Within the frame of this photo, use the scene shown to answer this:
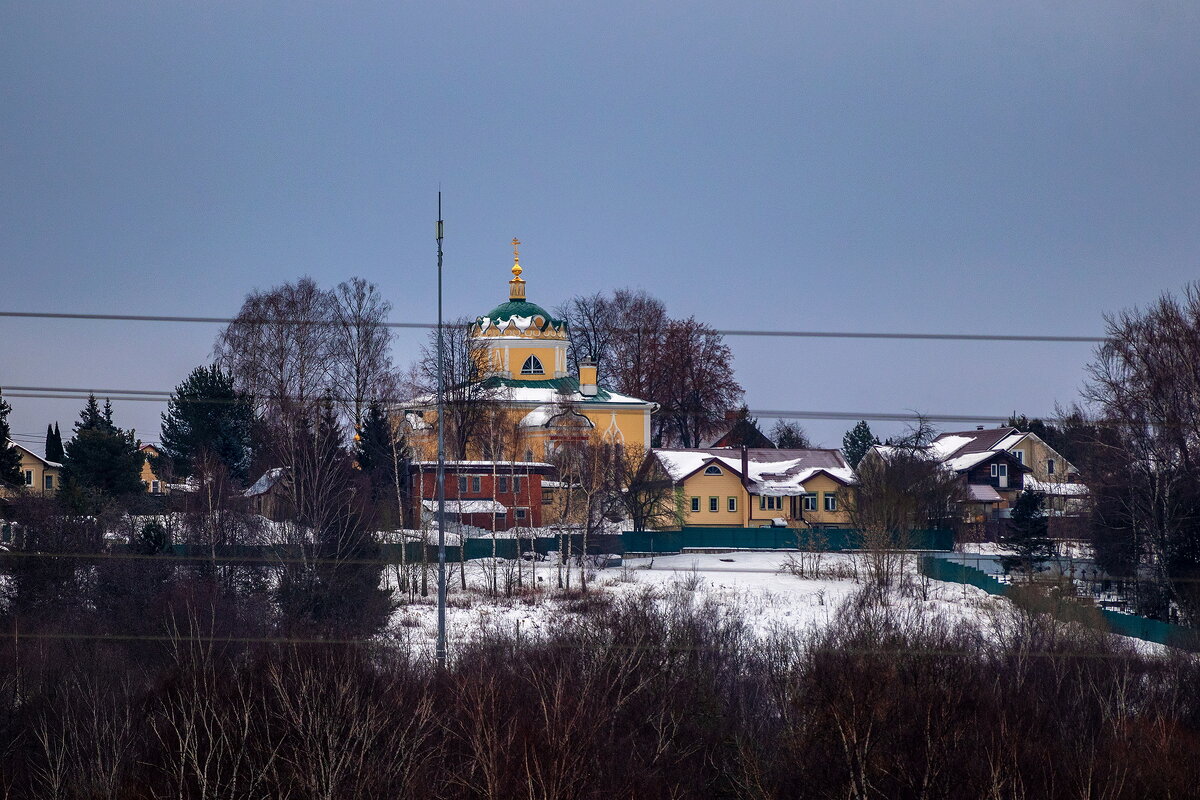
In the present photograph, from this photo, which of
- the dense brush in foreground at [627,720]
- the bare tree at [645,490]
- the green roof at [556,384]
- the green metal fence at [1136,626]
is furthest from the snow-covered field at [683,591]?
the green roof at [556,384]

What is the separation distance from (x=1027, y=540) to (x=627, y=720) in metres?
11.7

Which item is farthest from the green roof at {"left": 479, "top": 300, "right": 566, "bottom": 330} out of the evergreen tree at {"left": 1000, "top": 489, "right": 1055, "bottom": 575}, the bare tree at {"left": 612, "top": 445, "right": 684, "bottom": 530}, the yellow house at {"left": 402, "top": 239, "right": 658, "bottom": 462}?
the evergreen tree at {"left": 1000, "top": 489, "right": 1055, "bottom": 575}

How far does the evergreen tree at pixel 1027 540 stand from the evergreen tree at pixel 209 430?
1939 centimetres

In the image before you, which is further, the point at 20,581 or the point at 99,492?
the point at 99,492

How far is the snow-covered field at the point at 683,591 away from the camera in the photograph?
22.5 meters

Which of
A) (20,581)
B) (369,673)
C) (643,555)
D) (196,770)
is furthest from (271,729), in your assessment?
(643,555)

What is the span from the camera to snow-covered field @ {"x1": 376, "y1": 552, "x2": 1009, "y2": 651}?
2248cm

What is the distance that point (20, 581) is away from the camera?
2267 centimetres

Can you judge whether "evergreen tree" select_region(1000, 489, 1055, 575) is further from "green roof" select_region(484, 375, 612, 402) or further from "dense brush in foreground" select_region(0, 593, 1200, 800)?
"green roof" select_region(484, 375, 612, 402)

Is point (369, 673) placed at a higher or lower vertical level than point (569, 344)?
lower

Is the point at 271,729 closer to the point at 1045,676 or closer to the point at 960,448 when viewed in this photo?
the point at 1045,676

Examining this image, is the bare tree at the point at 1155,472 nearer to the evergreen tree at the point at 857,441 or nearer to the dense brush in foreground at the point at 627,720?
the dense brush in foreground at the point at 627,720

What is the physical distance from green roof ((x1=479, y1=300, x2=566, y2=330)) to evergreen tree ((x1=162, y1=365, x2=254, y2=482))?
17.0 metres

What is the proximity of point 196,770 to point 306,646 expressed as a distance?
15.5 ft
